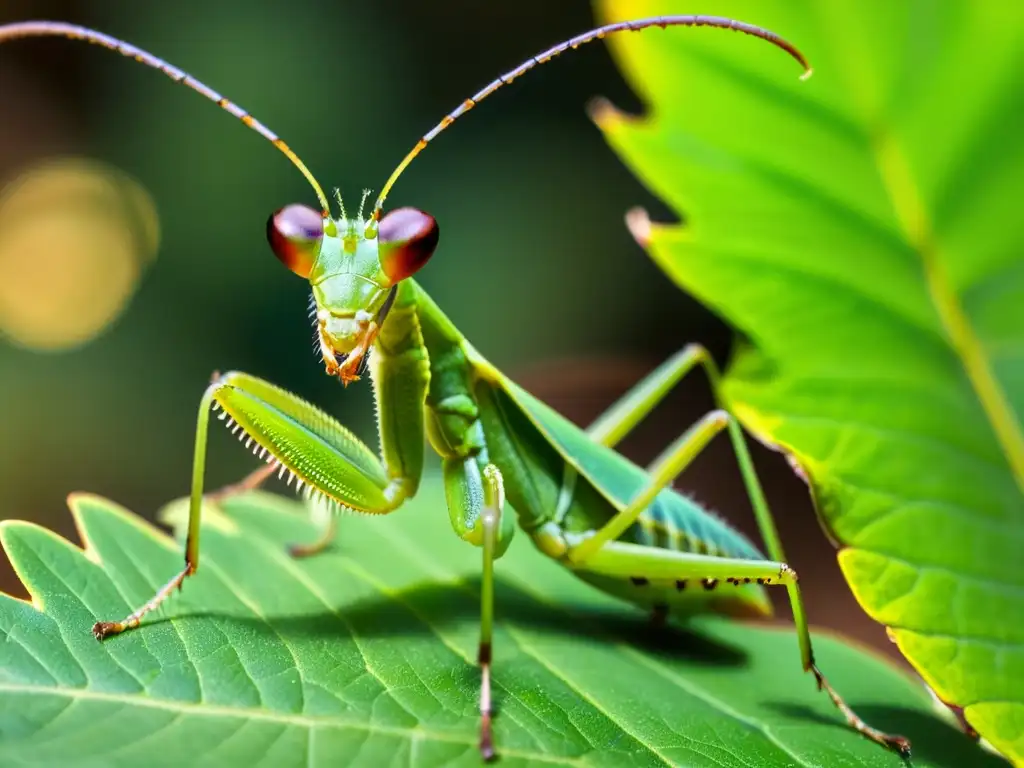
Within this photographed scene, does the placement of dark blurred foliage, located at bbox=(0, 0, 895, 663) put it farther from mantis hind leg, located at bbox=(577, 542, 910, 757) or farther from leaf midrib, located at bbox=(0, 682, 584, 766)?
leaf midrib, located at bbox=(0, 682, 584, 766)

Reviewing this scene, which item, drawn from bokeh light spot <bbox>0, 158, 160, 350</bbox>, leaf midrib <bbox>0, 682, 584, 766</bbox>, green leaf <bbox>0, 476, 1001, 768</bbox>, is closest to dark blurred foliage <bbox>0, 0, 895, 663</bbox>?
bokeh light spot <bbox>0, 158, 160, 350</bbox>

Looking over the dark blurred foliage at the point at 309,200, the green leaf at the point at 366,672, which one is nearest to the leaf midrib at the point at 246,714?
the green leaf at the point at 366,672

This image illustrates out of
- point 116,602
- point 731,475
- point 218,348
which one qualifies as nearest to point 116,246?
point 218,348

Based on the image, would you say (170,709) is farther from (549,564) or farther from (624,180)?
(624,180)

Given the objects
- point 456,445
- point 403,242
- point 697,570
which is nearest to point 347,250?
point 403,242

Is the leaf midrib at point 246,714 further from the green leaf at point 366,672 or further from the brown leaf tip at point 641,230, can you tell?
the brown leaf tip at point 641,230

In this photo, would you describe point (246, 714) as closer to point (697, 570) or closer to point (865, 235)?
point (697, 570)
